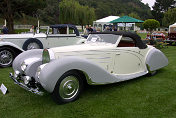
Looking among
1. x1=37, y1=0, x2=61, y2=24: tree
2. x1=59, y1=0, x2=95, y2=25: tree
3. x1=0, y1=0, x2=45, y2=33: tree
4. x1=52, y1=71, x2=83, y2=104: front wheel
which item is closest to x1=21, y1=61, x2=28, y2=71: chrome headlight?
x1=52, y1=71, x2=83, y2=104: front wheel

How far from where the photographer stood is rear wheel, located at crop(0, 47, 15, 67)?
636cm

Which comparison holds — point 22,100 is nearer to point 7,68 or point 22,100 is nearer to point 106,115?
point 106,115

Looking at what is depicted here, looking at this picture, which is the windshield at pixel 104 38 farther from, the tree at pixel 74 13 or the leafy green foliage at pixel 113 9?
the leafy green foliage at pixel 113 9

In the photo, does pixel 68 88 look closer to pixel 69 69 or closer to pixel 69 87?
pixel 69 87

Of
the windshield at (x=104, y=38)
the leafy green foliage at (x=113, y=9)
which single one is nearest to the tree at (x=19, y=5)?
the windshield at (x=104, y=38)

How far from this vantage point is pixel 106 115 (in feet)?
9.89

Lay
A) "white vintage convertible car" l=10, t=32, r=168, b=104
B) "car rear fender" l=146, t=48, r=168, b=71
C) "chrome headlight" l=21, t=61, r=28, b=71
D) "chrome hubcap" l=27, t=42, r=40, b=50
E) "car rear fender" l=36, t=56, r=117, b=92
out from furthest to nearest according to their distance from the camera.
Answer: "chrome hubcap" l=27, t=42, r=40, b=50 < "car rear fender" l=146, t=48, r=168, b=71 < "chrome headlight" l=21, t=61, r=28, b=71 < "white vintage convertible car" l=10, t=32, r=168, b=104 < "car rear fender" l=36, t=56, r=117, b=92

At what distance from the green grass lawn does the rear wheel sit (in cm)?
211

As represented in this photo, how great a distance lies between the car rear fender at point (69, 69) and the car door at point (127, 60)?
476 millimetres

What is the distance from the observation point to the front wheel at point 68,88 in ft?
10.4

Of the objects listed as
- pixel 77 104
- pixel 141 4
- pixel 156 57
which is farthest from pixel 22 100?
pixel 141 4

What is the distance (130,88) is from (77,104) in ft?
5.31

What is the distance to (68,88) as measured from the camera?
3.31 m

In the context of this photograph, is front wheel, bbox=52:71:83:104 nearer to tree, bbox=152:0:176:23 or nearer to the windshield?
the windshield
